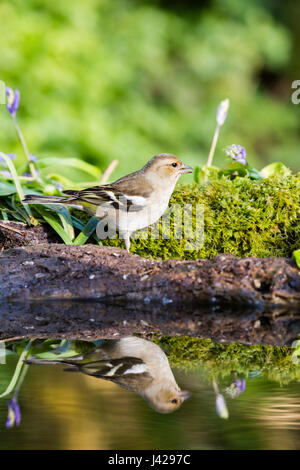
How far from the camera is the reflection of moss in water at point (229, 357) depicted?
2.36 metres

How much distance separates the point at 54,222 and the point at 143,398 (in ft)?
7.15

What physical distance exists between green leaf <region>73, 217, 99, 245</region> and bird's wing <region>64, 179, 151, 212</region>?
19cm

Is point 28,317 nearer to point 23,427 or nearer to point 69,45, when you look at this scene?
point 23,427

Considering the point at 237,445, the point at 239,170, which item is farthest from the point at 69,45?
the point at 237,445

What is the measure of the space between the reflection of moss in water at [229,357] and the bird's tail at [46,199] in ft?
4.77

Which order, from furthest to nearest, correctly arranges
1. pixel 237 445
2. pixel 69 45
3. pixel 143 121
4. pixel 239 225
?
pixel 143 121, pixel 69 45, pixel 239 225, pixel 237 445

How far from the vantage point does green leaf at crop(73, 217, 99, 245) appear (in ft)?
13.4

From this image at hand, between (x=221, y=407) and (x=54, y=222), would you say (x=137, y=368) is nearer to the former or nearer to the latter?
(x=221, y=407)

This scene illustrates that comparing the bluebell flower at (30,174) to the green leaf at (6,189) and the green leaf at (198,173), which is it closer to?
the green leaf at (6,189)

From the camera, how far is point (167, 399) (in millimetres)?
2074

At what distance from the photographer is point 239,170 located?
14.5ft

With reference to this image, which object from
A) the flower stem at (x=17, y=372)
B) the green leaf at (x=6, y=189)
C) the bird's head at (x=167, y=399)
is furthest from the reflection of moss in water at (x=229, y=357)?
the green leaf at (x=6, y=189)

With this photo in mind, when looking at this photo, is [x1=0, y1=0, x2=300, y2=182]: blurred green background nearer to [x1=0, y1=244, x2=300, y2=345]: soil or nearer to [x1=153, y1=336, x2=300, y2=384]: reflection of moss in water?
[x1=0, y1=244, x2=300, y2=345]: soil

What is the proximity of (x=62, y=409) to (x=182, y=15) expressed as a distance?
11.3 metres
